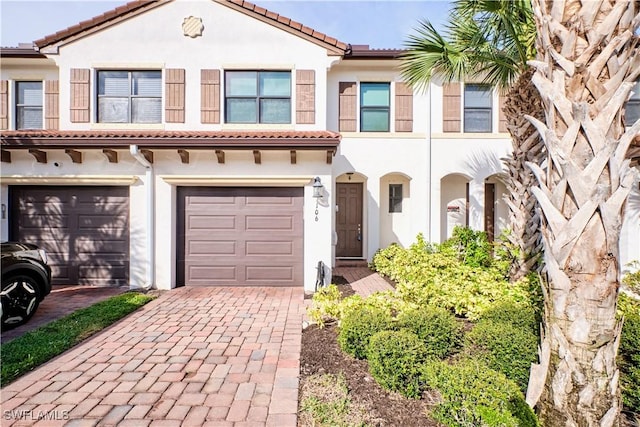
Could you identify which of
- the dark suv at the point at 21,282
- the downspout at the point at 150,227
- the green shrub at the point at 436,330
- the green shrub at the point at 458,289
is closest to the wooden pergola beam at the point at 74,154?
the downspout at the point at 150,227

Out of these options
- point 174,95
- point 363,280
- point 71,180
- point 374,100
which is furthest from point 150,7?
point 363,280

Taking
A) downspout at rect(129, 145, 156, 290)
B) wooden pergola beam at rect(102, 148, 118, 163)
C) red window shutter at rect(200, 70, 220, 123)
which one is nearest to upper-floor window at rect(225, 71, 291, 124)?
red window shutter at rect(200, 70, 220, 123)

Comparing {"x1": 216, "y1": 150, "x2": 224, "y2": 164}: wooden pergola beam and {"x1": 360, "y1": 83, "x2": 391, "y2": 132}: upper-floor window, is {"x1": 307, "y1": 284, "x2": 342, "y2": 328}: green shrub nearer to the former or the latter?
{"x1": 216, "y1": 150, "x2": 224, "y2": 164}: wooden pergola beam

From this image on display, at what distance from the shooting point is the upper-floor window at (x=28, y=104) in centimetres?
900

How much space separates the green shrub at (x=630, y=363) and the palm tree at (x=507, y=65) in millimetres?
2850

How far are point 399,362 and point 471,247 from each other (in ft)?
19.6

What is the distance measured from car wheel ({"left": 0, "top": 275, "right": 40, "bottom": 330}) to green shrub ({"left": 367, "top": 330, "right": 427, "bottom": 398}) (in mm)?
5873

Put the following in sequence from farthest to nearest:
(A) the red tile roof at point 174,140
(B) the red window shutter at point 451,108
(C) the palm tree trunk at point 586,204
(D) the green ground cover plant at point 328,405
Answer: (B) the red window shutter at point 451,108 → (A) the red tile roof at point 174,140 → (D) the green ground cover plant at point 328,405 → (C) the palm tree trunk at point 586,204

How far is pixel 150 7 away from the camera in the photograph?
8078 mm

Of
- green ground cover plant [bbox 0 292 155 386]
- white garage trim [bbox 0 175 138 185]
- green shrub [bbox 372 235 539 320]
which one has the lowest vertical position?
green ground cover plant [bbox 0 292 155 386]

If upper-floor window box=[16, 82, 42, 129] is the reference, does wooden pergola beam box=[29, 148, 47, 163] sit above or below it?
below

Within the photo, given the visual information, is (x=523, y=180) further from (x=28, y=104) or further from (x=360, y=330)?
(x=28, y=104)

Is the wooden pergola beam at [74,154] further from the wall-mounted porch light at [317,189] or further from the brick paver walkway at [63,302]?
the wall-mounted porch light at [317,189]

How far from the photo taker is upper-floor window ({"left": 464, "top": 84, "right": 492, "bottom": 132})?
9.88m
